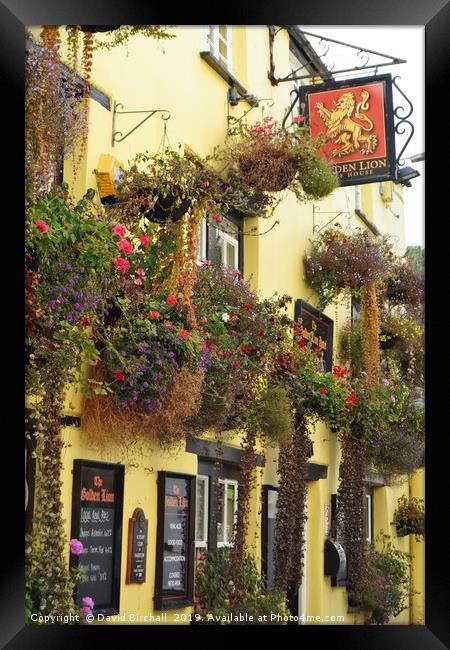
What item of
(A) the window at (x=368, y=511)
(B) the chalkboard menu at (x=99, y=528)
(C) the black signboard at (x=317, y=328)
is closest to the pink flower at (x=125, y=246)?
(B) the chalkboard menu at (x=99, y=528)

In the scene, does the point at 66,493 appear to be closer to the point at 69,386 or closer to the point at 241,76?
the point at 69,386

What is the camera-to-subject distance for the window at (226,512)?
1102 centimetres

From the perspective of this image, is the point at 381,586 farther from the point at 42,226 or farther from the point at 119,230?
the point at 42,226

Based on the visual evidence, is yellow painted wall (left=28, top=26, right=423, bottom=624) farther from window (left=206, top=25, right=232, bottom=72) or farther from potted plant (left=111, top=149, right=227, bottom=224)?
potted plant (left=111, top=149, right=227, bottom=224)

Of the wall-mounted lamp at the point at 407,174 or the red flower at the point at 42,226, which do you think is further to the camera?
the wall-mounted lamp at the point at 407,174

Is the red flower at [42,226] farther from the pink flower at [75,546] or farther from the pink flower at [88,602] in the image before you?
the pink flower at [88,602]

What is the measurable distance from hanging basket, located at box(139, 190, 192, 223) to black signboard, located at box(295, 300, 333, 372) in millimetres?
4356

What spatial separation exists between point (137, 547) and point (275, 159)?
3.95 meters

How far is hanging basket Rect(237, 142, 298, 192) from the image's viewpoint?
10.6 metres

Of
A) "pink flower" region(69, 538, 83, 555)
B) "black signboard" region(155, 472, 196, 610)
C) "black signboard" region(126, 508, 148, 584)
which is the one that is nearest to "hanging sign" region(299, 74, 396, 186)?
"black signboard" region(155, 472, 196, 610)

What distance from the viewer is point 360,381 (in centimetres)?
1314

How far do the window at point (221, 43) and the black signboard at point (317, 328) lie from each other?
303 cm
